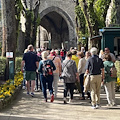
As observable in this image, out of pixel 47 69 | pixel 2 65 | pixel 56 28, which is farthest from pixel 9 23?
pixel 56 28

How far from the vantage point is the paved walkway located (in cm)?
735

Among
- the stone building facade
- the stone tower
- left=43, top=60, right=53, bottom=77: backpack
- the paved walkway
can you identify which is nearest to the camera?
the paved walkway

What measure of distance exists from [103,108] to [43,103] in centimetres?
184

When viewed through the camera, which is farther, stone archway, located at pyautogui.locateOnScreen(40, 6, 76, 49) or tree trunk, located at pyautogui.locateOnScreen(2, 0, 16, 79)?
stone archway, located at pyautogui.locateOnScreen(40, 6, 76, 49)

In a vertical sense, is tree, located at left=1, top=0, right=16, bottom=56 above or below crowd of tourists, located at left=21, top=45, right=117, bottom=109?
above

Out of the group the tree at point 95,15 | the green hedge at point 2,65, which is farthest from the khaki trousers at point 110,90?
the tree at point 95,15

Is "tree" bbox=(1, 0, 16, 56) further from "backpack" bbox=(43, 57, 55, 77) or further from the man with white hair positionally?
the man with white hair

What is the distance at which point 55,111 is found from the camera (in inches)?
316

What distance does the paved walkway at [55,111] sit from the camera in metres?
7.35

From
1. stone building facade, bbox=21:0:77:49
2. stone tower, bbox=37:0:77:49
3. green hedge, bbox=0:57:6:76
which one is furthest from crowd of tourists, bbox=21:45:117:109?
stone building facade, bbox=21:0:77:49

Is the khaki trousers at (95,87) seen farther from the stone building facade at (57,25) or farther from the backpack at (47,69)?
the stone building facade at (57,25)

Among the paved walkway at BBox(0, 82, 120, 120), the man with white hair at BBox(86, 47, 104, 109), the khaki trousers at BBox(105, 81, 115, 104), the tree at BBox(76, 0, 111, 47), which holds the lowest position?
the paved walkway at BBox(0, 82, 120, 120)

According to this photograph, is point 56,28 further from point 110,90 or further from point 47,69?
point 110,90

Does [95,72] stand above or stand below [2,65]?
below
